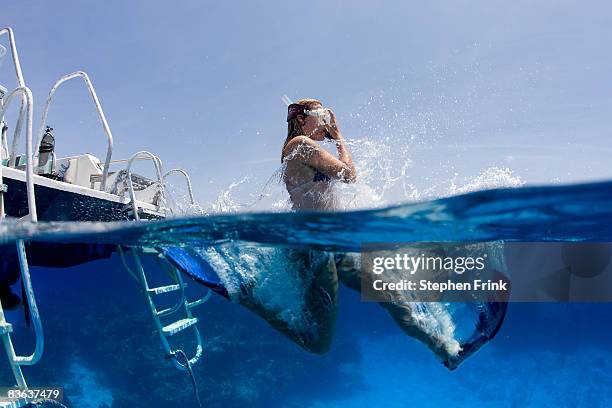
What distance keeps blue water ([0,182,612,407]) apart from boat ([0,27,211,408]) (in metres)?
0.47

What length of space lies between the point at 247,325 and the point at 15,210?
1264 cm

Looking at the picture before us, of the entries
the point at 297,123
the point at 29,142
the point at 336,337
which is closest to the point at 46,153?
the point at 29,142

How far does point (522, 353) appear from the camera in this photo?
1024 inches

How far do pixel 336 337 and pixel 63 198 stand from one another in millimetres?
17474

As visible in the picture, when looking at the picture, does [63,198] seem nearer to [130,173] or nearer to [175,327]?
[130,173]

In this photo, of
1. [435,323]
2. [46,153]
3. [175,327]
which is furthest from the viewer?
[46,153]

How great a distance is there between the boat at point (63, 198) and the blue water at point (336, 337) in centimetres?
47

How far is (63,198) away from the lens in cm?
698

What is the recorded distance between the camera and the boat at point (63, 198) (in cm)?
472

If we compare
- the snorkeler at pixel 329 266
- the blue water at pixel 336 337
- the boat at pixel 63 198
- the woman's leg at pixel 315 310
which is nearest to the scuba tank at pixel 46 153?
the boat at pixel 63 198

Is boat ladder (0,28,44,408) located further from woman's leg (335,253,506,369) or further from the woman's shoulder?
woman's leg (335,253,506,369)

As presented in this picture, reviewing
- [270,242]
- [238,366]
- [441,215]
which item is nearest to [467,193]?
[441,215]

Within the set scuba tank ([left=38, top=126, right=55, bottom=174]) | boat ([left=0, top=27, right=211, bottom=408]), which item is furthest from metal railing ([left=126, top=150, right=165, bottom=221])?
scuba tank ([left=38, top=126, right=55, bottom=174])

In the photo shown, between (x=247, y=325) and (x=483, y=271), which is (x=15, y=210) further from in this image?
(x=247, y=325)
